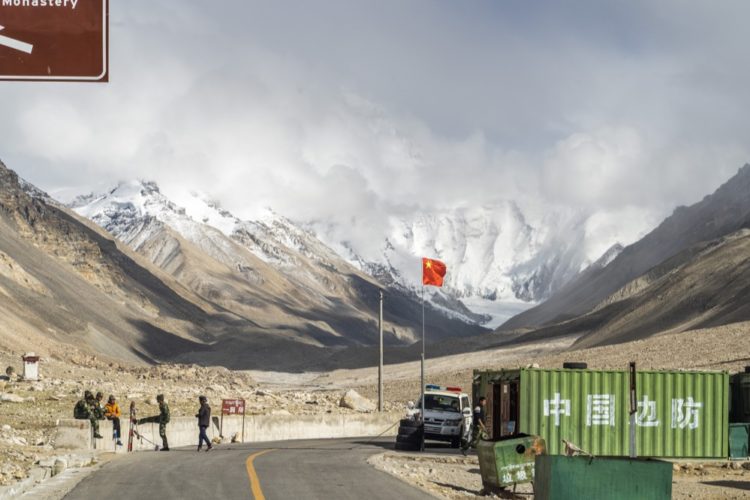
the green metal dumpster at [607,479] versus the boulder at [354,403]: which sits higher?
the green metal dumpster at [607,479]

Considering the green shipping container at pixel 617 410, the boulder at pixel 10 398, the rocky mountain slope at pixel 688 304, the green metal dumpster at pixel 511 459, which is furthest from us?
the rocky mountain slope at pixel 688 304

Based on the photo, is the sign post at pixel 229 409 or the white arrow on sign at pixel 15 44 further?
the sign post at pixel 229 409

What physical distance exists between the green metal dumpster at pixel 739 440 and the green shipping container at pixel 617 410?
0.38 m

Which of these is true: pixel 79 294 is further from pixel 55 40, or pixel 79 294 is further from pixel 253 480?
pixel 55 40

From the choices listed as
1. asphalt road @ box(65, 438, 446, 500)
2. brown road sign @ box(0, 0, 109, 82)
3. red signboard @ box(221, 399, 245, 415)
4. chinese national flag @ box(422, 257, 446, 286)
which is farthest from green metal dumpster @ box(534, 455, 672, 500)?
chinese national flag @ box(422, 257, 446, 286)

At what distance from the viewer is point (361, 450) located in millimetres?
37562

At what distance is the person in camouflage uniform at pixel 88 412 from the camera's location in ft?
103

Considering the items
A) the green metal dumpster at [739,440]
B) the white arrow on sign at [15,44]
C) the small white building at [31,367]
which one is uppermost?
the white arrow on sign at [15,44]

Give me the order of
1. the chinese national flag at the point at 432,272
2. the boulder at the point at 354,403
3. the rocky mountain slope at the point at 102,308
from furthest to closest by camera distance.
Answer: the rocky mountain slope at the point at 102,308 → the boulder at the point at 354,403 → the chinese national flag at the point at 432,272

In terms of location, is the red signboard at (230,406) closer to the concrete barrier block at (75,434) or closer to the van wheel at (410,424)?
the van wheel at (410,424)

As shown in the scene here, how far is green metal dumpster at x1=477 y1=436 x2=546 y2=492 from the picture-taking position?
23.2 meters

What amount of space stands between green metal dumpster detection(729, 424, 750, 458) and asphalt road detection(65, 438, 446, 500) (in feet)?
38.0

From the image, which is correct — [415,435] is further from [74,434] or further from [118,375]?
[118,375]

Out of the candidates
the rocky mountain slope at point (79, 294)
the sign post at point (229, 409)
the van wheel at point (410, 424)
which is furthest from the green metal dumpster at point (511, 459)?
the rocky mountain slope at point (79, 294)
